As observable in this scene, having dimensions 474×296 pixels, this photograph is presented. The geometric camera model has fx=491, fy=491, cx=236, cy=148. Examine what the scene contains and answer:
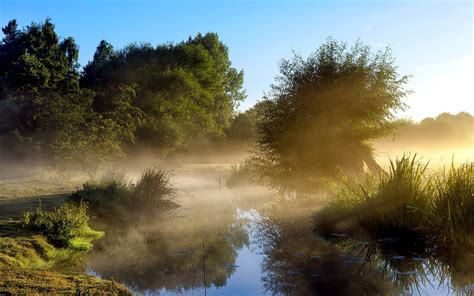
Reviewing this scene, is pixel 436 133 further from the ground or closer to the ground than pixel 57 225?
further from the ground

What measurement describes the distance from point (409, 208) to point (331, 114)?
417 inches

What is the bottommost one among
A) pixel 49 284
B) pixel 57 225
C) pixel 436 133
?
pixel 49 284

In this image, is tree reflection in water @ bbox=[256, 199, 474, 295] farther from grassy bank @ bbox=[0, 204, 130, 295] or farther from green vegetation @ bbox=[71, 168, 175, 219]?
green vegetation @ bbox=[71, 168, 175, 219]

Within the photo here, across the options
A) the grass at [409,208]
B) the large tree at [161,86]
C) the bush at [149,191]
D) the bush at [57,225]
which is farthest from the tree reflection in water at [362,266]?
the large tree at [161,86]

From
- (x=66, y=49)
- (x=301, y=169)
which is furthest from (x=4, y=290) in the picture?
(x=66, y=49)

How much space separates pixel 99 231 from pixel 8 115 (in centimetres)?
2200

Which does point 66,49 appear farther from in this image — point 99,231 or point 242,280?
point 242,280

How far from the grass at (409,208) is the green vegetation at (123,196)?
782 cm

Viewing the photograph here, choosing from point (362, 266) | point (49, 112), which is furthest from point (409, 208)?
point (49, 112)

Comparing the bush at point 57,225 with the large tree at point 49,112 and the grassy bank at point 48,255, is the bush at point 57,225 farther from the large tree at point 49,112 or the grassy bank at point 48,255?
the large tree at point 49,112

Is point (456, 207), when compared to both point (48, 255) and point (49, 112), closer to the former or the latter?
point (48, 255)

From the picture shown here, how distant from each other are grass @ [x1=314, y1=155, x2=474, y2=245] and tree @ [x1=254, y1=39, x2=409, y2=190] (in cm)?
709

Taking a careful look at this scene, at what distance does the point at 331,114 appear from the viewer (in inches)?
920

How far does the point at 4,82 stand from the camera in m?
35.3
